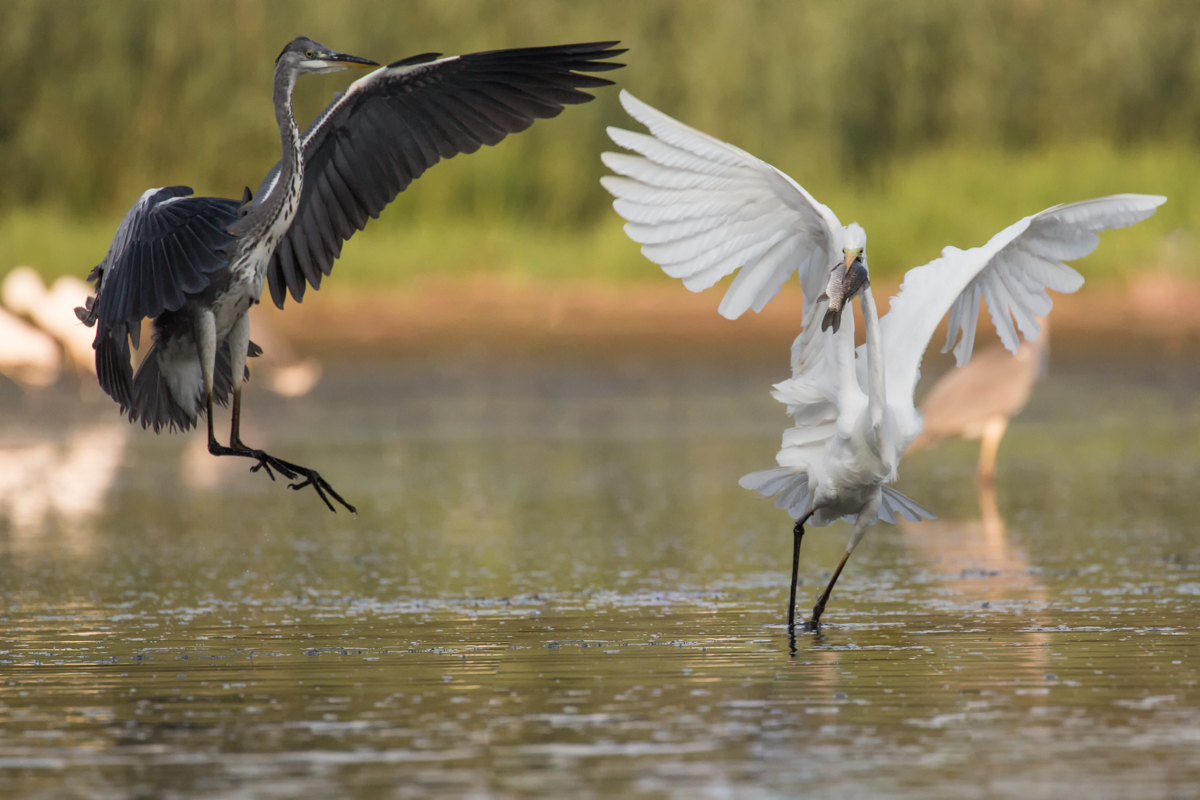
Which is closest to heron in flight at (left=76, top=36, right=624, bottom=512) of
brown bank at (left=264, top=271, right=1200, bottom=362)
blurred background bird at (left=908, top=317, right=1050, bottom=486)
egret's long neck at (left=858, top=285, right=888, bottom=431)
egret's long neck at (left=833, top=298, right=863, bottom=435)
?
egret's long neck at (left=833, top=298, right=863, bottom=435)

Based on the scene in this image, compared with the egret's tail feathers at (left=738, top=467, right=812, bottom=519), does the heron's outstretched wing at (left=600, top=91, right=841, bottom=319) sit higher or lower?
higher

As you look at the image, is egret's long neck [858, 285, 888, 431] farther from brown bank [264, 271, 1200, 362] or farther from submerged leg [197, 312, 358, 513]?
brown bank [264, 271, 1200, 362]

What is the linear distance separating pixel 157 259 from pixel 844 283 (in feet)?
7.97

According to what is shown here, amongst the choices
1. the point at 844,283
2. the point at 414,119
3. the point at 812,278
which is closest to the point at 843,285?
Answer: the point at 844,283

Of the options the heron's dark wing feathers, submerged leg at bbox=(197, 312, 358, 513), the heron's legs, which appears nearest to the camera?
the heron's dark wing feathers

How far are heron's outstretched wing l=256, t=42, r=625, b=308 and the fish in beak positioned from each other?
1690 mm

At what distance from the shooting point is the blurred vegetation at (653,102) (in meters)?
18.3

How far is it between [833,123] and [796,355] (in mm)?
12287

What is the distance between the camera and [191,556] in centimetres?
880

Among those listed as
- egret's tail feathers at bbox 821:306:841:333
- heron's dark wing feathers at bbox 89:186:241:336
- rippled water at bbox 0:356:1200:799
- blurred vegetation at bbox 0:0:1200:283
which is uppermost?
blurred vegetation at bbox 0:0:1200:283

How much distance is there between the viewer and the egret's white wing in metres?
6.96

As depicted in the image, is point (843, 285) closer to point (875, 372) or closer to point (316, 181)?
point (875, 372)

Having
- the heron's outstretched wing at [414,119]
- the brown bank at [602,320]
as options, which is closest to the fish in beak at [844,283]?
the heron's outstretched wing at [414,119]

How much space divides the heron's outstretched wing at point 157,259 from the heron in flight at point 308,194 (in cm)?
2
